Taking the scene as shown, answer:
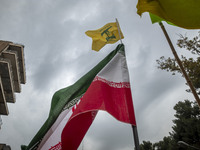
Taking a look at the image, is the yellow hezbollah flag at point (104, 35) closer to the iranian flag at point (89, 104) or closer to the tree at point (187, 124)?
the iranian flag at point (89, 104)

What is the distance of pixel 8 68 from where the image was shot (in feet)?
70.4

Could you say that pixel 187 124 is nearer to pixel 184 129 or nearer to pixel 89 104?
pixel 184 129

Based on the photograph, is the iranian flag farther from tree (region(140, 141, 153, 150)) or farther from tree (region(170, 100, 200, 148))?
tree (region(140, 141, 153, 150))

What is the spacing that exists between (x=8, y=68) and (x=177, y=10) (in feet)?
75.8

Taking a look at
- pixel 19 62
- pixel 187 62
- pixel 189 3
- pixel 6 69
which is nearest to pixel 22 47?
pixel 19 62

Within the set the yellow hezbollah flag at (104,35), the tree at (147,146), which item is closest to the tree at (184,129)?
the tree at (147,146)

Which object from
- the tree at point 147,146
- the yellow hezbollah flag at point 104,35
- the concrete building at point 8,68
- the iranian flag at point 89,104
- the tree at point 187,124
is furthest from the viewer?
the tree at point 147,146

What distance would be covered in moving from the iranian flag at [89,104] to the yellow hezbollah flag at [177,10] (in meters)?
1.35

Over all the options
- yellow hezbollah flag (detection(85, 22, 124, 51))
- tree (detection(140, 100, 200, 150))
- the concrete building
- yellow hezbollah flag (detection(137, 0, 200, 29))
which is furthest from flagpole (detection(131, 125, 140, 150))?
tree (detection(140, 100, 200, 150))

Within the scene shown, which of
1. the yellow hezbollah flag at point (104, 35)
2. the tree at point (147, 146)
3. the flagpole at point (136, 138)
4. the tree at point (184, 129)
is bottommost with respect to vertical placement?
the tree at point (147, 146)

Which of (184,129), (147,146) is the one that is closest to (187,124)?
(184,129)

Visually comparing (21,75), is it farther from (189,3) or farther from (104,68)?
(189,3)

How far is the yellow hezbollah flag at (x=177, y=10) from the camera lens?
2498 mm

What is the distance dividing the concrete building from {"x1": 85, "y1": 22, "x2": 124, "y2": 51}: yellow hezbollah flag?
61.7 feet
